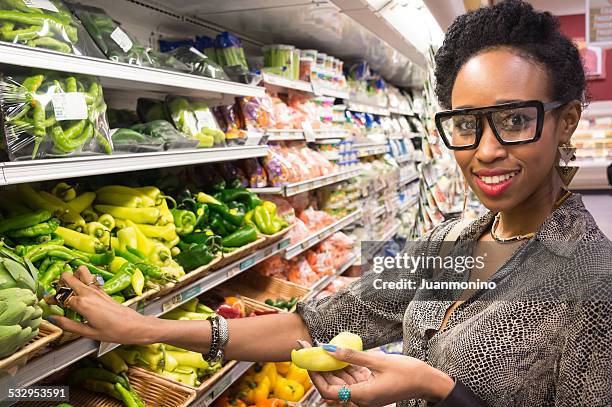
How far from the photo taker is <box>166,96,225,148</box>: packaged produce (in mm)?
2592

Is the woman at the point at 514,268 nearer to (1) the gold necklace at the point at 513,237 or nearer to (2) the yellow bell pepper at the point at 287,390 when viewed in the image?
(1) the gold necklace at the point at 513,237

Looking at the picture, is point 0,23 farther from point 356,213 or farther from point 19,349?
point 356,213

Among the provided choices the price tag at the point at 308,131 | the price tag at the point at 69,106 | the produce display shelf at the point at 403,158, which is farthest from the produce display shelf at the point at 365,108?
the price tag at the point at 69,106

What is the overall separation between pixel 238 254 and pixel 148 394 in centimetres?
75

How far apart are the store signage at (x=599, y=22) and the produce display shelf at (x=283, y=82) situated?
2.66 meters

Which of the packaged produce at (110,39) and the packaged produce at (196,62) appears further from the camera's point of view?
the packaged produce at (196,62)

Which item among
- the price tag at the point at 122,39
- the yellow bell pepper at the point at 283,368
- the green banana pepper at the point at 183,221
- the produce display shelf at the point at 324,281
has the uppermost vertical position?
the price tag at the point at 122,39

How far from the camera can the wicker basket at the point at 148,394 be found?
6.50ft

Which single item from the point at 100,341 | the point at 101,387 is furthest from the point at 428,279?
the point at 101,387

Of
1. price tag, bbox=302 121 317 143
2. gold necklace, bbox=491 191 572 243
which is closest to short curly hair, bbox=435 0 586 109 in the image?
gold necklace, bbox=491 191 572 243

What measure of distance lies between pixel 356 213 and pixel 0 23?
12.4 feet

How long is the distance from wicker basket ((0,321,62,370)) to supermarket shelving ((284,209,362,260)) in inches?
75.4

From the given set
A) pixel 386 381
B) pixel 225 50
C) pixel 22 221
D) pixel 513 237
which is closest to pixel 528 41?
pixel 513 237

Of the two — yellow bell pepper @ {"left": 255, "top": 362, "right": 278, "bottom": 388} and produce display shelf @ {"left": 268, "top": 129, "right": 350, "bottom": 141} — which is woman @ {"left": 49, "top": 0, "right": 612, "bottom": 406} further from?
produce display shelf @ {"left": 268, "top": 129, "right": 350, "bottom": 141}
